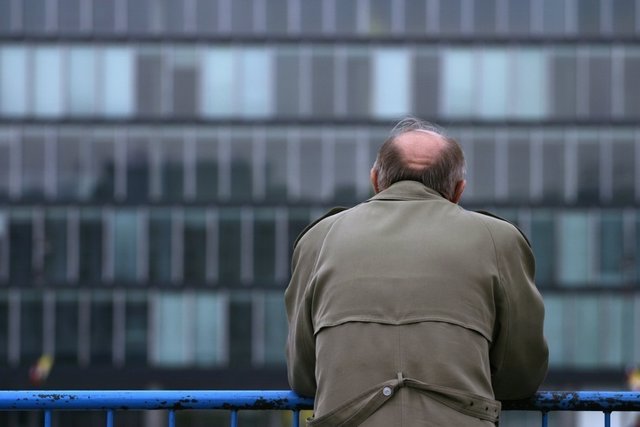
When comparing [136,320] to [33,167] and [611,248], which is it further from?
[611,248]

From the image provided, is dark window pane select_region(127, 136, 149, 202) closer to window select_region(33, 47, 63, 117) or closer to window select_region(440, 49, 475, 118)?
window select_region(33, 47, 63, 117)

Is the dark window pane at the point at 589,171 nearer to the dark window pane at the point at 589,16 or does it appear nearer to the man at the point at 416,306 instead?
the dark window pane at the point at 589,16

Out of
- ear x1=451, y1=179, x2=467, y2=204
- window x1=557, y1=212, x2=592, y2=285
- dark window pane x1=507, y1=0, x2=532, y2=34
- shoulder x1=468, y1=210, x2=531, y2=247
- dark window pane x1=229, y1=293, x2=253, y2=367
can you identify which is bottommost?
dark window pane x1=229, y1=293, x2=253, y2=367

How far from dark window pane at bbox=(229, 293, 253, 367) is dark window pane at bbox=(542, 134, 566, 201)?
35.5ft

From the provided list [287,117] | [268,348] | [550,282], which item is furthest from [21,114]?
[550,282]

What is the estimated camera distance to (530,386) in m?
3.52

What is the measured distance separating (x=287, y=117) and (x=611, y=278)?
12166 mm

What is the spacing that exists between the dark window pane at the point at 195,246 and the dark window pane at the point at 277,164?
2.58 meters

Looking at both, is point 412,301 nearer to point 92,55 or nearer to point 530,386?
point 530,386

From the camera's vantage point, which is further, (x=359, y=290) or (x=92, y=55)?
(x=92, y=55)

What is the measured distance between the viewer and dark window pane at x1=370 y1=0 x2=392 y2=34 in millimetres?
37531

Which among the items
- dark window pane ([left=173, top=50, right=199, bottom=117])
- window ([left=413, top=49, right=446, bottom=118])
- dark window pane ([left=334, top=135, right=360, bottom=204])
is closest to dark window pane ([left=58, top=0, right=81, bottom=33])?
dark window pane ([left=173, top=50, right=199, bottom=117])

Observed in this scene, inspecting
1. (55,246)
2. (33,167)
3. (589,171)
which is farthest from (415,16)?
(55,246)

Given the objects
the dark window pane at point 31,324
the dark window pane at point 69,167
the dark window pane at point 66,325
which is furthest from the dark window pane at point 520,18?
the dark window pane at point 31,324
